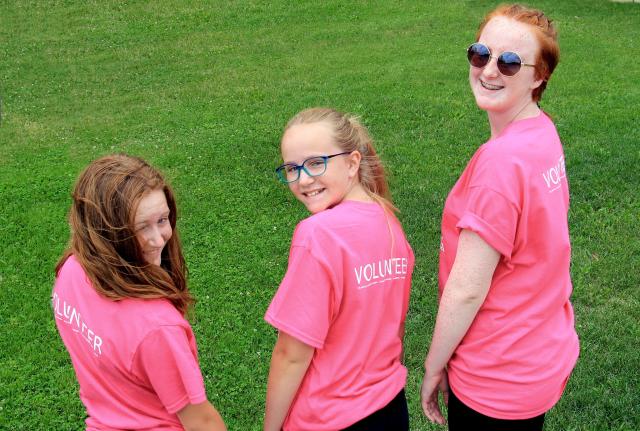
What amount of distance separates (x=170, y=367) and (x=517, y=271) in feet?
3.63

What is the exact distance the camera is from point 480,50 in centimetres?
238

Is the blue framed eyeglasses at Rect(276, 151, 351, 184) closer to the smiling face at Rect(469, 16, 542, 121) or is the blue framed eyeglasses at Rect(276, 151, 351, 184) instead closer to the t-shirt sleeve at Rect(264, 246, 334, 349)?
the t-shirt sleeve at Rect(264, 246, 334, 349)

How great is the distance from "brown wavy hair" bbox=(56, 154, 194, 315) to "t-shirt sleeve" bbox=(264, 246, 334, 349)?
39 centimetres

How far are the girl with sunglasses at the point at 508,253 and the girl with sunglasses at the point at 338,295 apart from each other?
7.5 inches

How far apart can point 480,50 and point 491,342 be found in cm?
96

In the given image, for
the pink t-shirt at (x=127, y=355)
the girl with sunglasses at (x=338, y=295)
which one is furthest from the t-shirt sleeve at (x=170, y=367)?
the girl with sunglasses at (x=338, y=295)

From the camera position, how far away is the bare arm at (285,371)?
2.20m

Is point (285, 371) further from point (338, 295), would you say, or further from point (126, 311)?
point (126, 311)

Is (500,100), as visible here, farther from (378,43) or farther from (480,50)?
(378,43)

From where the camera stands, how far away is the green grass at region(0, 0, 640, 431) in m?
4.75

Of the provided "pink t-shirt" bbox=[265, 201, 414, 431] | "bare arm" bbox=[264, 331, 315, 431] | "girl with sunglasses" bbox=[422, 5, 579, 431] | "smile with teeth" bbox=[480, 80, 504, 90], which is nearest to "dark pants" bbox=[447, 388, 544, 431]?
"girl with sunglasses" bbox=[422, 5, 579, 431]

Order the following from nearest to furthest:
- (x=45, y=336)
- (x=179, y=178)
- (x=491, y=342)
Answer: (x=491, y=342), (x=45, y=336), (x=179, y=178)

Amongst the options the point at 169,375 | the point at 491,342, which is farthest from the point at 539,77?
the point at 169,375

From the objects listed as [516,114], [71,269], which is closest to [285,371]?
[71,269]
